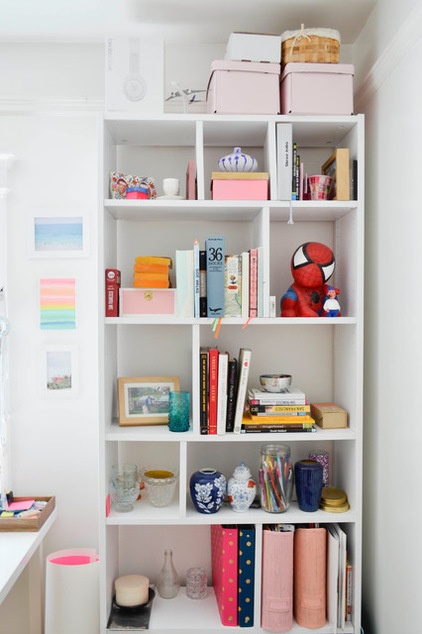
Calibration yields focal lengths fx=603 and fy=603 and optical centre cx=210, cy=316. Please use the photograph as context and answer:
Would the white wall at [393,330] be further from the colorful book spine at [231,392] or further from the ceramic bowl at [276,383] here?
the colorful book spine at [231,392]

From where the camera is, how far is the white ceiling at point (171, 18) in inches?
82.6

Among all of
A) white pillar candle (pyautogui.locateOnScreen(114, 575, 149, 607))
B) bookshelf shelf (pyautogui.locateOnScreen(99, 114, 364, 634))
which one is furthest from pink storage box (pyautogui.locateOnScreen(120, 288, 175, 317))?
white pillar candle (pyautogui.locateOnScreen(114, 575, 149, 607))

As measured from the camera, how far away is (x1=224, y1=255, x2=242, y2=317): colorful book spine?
207 centimetres

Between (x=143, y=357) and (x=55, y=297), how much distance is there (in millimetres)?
427

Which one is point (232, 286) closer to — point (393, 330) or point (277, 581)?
point (393, 330)

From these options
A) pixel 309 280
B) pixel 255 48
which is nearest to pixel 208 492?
pixel 309 280

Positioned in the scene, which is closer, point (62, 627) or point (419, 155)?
point (419, 155)

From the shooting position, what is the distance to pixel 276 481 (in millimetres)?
2113

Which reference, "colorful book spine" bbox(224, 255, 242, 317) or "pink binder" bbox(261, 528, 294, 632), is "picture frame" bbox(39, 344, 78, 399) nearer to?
"colorful book spine" bbox(224, 255, 242, 317)

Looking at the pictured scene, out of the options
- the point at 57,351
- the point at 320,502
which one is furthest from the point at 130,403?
the point at 320,502

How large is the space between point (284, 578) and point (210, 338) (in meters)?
0.91

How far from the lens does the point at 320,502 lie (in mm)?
2166

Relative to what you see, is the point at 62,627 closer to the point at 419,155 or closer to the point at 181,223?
the point at 181,223

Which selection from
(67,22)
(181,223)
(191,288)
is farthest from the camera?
(181,223)
